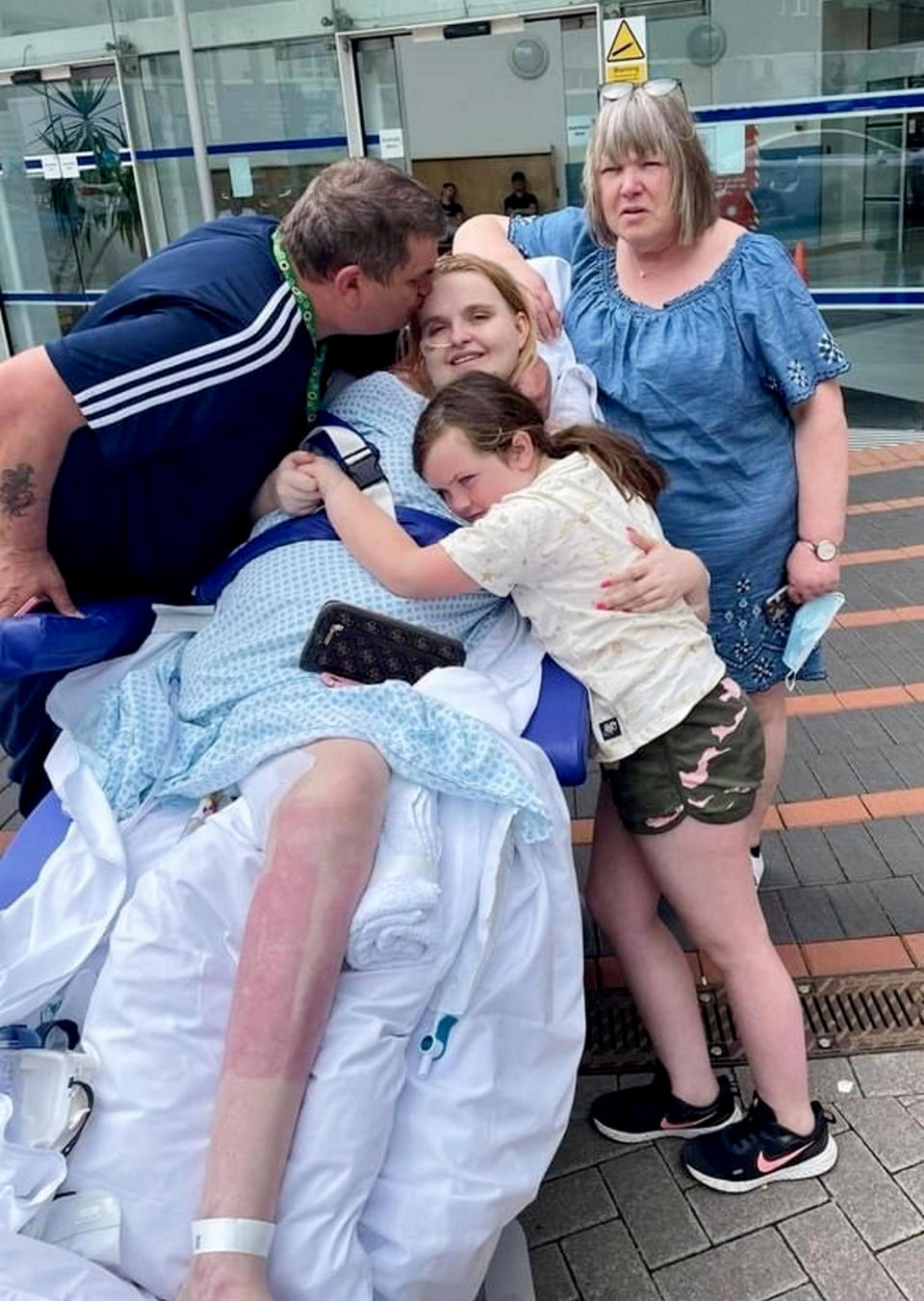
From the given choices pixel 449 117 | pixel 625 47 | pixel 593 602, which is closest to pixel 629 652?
pixel 593 602

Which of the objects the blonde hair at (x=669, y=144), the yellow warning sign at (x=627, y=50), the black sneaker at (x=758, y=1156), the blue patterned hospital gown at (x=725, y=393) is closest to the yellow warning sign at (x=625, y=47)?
the yellow warning sign at (x=627, y=50)

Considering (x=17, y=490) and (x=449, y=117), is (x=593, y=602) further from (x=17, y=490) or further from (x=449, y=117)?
(x=449, y=117)

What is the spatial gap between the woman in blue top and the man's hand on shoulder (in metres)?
0.99

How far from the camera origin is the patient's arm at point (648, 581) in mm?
1846

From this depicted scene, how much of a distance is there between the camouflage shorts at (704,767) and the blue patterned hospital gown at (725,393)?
431 millimetres

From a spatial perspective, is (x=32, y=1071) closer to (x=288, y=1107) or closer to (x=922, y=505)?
(x=288, y=1107)

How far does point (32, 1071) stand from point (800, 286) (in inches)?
70.1

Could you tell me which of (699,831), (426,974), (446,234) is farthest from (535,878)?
(446,234)

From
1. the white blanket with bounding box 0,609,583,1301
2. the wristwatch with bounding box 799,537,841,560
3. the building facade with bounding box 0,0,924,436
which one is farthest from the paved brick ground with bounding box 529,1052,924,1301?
the building facade with bounding box 0,0,924,436

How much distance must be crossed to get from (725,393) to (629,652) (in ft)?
1.91

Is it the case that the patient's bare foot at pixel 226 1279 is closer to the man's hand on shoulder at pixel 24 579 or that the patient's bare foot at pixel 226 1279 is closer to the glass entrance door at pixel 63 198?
the man's hand on shoulder at pixel 24 579

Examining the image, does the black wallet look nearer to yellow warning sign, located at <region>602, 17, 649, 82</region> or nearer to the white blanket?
the white blanket

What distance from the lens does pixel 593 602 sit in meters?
1.86

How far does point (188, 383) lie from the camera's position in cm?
186
